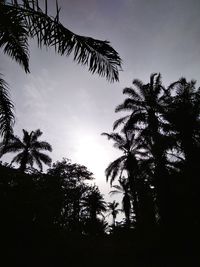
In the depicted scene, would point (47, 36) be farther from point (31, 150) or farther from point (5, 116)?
point (31, 150)

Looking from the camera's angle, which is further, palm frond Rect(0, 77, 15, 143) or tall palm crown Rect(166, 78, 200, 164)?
tall palm crown Rect(166, 78, 200, 164)

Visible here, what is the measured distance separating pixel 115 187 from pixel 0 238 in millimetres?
25594

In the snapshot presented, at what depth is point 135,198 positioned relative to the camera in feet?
72.5

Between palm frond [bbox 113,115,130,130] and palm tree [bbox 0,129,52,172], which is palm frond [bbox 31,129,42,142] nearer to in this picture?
palm tree [bbox 0,129,52,172]

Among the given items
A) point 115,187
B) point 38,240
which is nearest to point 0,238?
point 38,240

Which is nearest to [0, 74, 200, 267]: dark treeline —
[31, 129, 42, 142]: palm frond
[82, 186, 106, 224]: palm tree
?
[31, 129, 42, 142]: palm frond

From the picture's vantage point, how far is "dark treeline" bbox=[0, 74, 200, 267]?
1027 centimetres

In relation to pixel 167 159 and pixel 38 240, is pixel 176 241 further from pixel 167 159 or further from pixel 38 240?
pixel 38 240

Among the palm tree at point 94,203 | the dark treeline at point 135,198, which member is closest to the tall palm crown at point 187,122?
the dark treeline at point 135,198

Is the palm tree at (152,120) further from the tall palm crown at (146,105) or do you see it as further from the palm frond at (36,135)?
the palm frond at (36,135)

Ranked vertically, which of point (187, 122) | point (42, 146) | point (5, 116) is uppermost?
point (42, 146)

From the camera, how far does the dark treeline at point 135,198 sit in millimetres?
10273

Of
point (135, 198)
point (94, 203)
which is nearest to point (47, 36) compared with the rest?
point (135, 198)

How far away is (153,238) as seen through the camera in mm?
15984
